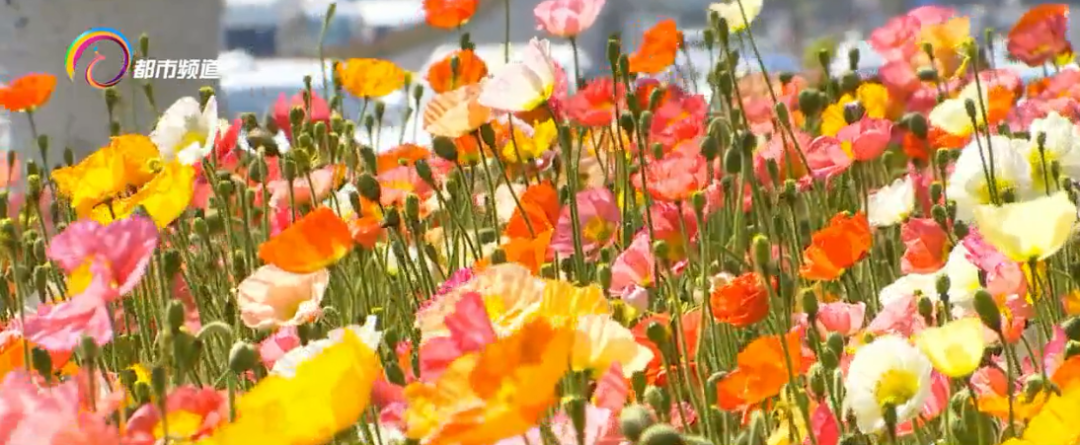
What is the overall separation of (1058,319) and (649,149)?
1.90ft

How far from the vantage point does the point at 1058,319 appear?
3.67 feet

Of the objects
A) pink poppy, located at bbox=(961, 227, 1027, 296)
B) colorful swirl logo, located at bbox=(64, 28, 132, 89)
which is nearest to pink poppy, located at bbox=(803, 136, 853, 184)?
pink poppy, located at bbox=(961, 227, 1027, 296)

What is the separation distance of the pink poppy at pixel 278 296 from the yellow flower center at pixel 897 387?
1.41 feet

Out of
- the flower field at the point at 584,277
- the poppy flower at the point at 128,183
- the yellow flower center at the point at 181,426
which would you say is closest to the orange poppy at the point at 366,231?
the flower field at the point at 584,277

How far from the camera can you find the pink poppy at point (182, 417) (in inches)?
32.3

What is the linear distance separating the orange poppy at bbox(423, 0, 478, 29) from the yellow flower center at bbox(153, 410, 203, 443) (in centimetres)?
107

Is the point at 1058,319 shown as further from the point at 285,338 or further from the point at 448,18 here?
the point at 448,18

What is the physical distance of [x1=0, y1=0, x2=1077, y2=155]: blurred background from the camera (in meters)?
4.25

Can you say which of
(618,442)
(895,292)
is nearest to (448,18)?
(895,292)

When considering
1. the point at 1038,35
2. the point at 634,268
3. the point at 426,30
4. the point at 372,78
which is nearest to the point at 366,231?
the point at 634,268

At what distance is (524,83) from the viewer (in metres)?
1.38

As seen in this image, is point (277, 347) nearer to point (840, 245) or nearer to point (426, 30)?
point (840, 245)

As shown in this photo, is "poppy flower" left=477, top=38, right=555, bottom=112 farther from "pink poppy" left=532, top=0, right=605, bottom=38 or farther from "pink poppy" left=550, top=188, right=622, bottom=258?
"pink poppy" left=532, top=0, right=605, bottom=38

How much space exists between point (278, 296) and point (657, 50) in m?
0.68
